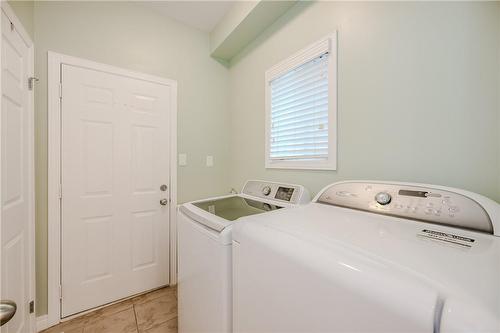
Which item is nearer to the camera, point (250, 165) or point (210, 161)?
point (250, 165)

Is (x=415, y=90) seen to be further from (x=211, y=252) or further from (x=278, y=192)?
(x=211, y=252)

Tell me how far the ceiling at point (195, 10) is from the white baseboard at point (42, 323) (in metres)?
2.70

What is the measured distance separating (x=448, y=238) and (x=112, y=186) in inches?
84.3

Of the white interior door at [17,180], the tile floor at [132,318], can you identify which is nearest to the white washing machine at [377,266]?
the tile floor at [132,318]

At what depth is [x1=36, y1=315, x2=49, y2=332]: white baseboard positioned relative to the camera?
4.92ft

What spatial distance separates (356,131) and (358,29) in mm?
610

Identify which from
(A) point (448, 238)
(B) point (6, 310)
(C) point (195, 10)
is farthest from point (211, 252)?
(C) point (195, 10)

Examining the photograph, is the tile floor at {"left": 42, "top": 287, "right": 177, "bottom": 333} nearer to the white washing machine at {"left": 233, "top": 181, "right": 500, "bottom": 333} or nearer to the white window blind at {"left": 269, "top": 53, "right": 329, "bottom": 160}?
the white washing machine at {"left": 233, "top": 181, "right": 500, "bottom": 333}

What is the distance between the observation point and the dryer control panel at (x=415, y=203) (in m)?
0.71

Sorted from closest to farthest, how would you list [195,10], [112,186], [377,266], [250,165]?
[377,266]
[112,186]
[195,10]
[250,165]

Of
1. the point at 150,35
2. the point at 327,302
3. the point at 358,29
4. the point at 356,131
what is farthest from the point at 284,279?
the point at 150,35

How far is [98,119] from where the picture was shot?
1.72m

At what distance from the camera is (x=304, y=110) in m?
1.56

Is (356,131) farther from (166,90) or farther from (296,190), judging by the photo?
(166,90)
